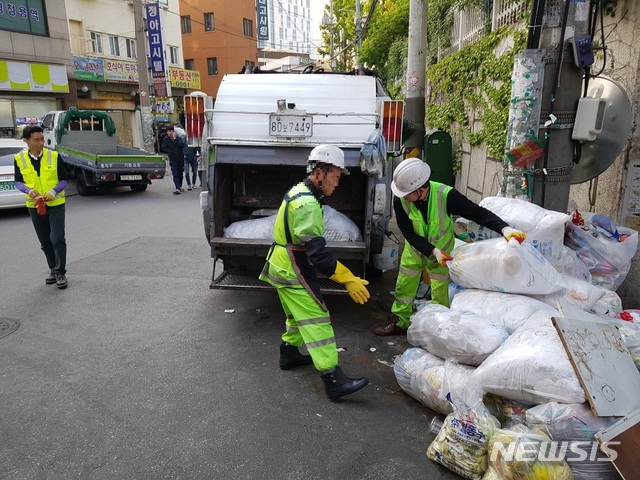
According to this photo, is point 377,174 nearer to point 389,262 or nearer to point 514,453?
point 389,262

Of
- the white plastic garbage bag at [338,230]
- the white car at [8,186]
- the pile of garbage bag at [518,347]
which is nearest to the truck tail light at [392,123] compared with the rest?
the white plastic garbage bag at [338,230]

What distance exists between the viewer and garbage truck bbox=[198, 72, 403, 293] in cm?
405

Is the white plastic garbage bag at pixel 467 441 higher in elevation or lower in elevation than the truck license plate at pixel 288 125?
lower

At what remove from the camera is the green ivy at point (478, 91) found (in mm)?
6531

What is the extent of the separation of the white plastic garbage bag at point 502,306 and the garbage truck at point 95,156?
9768 mm

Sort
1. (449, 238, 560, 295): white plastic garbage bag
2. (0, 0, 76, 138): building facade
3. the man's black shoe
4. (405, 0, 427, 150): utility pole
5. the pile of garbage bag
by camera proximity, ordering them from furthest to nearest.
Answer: (0, 0, 76, 138): building facade, (405, 0, 427, 150): utility pole, the man's black shoe, (449, 238, 560, 295): white plastic garbage bag, the pile of garbage bag

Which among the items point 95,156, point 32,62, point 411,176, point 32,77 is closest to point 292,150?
point 411,176

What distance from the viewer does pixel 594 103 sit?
11.0ft

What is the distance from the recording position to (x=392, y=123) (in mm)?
4375

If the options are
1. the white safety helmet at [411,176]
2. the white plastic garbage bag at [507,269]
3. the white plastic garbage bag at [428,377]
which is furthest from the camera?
the white safety helmet at [411,176]

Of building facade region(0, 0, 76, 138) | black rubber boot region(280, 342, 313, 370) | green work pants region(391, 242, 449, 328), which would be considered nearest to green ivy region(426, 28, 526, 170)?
green work pants region(391, 242, 449, 328)

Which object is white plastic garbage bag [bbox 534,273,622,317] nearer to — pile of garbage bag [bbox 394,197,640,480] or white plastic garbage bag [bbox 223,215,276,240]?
pile of garbage bag [bbox 394,197,640,480]

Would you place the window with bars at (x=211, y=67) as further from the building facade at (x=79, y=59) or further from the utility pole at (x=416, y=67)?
the utility pole at (x=416, y=67)

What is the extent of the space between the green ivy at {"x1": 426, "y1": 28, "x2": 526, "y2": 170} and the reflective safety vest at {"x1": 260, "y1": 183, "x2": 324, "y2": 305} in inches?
168
